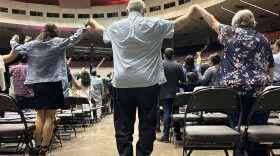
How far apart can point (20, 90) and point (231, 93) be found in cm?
394

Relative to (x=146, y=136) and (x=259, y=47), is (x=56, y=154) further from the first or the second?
(x=259, y=47)

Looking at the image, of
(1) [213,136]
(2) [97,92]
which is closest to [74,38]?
(1) [213,136]

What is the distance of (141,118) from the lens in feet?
8.54

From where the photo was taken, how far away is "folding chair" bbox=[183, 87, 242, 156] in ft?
7.07

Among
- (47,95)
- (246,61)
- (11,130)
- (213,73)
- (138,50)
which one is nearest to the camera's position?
(246,61)

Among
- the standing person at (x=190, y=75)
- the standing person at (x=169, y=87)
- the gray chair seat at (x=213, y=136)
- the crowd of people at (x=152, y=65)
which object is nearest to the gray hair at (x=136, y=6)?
the crowd of people at (x=152, y=65)

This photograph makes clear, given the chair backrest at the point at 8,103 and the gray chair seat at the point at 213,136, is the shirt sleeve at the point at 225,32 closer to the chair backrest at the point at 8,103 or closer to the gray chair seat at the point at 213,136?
the gray chair seat at the point at 213,136

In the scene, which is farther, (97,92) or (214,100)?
(97,92)

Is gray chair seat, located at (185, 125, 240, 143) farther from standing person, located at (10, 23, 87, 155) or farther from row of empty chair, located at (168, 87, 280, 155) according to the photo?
standing person, located at (10, 23, 87, 155)

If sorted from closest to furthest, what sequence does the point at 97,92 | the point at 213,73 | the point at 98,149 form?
the point at 98,149 → the point at 213,73 → the point at 97,92

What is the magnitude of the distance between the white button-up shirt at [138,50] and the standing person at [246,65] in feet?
1.71

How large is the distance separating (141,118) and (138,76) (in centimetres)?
38

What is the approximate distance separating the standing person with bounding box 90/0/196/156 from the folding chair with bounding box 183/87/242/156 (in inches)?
14.5

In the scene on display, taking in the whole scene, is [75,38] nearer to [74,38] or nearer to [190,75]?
[74,38]
